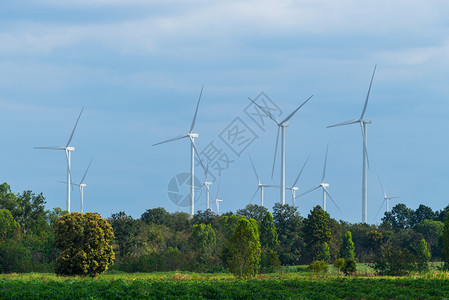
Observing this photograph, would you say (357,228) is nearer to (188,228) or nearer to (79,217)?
(188,228)

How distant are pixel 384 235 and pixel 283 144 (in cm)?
2130

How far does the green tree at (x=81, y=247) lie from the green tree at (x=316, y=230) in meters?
31.6

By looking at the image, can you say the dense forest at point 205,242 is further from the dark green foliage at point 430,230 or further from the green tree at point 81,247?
the green tree at point 81,247

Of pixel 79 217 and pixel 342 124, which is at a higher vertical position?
pixel 342 124

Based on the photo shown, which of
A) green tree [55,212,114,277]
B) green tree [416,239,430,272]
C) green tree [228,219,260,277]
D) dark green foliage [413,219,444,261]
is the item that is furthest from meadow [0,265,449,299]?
dark green foliage [413,219,444,261]

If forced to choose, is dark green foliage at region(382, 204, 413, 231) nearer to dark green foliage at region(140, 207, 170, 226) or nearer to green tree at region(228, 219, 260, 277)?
dark green foliage at region(140, 207, 170, 226)

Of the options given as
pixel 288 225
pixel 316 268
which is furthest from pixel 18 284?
pixel 288 225

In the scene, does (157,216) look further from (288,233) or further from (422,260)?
(422,260)

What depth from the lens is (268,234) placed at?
73625mm

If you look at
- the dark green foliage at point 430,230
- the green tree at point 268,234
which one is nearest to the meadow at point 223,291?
the green tree at point 268,234

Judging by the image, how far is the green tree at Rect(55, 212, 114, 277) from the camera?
53.2m

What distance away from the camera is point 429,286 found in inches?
1593

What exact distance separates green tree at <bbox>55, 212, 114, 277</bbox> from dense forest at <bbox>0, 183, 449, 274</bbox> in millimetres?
10122

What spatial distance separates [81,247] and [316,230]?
113ft
